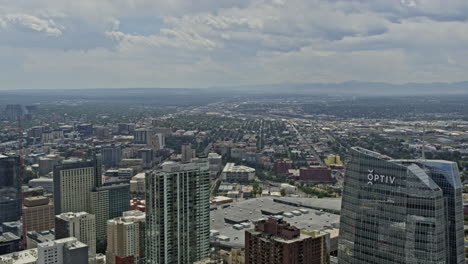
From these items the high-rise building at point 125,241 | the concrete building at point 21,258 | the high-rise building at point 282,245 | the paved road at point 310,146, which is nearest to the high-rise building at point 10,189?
the concrete building at point 21,258

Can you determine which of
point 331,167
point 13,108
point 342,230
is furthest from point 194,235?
point 13,108

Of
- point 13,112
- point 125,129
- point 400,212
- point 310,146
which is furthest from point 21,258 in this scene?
point 13,112

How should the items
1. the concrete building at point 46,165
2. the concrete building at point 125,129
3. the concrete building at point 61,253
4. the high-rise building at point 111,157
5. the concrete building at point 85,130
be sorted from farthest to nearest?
the concrete building at point 125,129 → the concrete building at point 85,130 → the high-rise building at point 111,157 → the concrete building at point 46,165 → the concrete building at point 61,253

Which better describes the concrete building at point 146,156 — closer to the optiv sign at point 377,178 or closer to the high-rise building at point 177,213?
the high-rise building at point 177,213

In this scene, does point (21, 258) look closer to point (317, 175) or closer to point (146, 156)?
point (317, 175)

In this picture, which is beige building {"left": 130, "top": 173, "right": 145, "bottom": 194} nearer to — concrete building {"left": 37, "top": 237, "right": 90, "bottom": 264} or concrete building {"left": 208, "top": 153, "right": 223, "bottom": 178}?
concrete building {"left": 208, "top": 153, "right": 223, "bottom": 178}

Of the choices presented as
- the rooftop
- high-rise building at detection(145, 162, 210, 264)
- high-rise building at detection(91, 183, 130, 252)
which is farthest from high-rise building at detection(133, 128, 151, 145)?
high-rise building at detection(145, 162, 210, 264)
